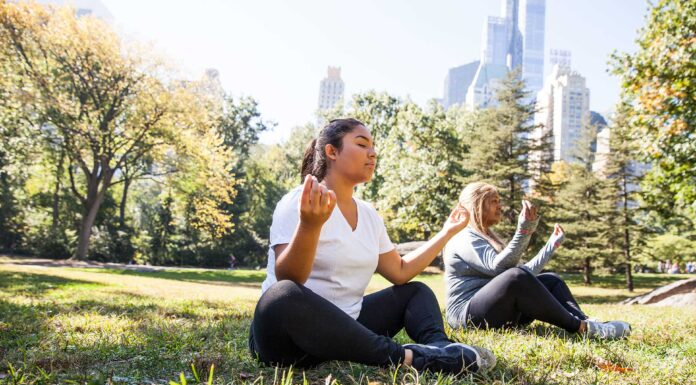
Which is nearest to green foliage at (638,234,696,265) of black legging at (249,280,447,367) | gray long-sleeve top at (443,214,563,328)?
gray long-sleeve top at (443,214,563,328)

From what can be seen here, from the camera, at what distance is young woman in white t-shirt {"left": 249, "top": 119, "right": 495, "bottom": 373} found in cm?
223

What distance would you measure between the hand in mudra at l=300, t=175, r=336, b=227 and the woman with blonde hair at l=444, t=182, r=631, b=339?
2026mm

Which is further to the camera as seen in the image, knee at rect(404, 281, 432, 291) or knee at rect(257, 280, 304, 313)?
knee at rect(404, 281, 432, 291)

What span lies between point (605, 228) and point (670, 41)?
47.4ft

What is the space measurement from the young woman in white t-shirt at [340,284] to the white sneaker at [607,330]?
1.35 m

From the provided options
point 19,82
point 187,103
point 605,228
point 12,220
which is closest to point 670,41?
point 605,228

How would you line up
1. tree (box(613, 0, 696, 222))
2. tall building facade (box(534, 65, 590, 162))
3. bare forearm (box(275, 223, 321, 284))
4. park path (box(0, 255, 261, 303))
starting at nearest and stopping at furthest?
bare forearm (box(275, 223, 321, 284)), park path (box(0, 255, 261, 303)), tree (box(613, 0, 696, 222)), tall building facade (box(534, 65, 590, 162))

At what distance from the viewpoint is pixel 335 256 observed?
8.36ft

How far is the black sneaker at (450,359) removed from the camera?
7.52ft

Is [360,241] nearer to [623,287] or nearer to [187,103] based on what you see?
[187,103]

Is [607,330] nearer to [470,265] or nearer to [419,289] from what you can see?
[470,265]

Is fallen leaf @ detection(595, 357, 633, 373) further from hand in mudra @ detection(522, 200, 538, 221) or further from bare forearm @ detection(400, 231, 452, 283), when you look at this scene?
hand in mudra @ detection(522, 200, 538, 221)

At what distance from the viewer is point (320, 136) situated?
2.93 m

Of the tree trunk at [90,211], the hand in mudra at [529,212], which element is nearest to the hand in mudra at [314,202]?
the hand in mudra at [529,212]
